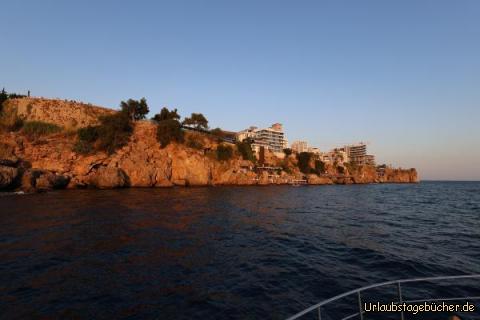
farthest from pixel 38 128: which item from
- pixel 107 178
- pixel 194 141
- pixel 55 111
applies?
pixel 194 141

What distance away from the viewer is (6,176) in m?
45.8

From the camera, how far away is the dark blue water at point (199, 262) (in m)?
9.35

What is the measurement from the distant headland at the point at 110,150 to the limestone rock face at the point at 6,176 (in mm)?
139

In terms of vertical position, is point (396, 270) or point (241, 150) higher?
point (241, 150)

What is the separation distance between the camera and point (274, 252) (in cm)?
1593

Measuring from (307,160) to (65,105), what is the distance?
96526 millimetres

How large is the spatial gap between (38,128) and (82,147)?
14.4 m

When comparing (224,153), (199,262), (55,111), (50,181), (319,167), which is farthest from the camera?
(319,167)

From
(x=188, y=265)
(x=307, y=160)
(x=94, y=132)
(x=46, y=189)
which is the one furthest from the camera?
(x=307, y=160)

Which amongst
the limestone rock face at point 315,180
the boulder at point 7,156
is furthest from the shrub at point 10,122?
the limestone rock face at point 315,180

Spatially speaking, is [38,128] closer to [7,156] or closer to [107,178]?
[7,156]

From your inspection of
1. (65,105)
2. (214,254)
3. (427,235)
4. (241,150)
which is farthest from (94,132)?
(427,235)

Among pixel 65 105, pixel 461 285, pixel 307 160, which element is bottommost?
pixel 461 285

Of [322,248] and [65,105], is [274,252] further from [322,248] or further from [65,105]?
[65,105]
